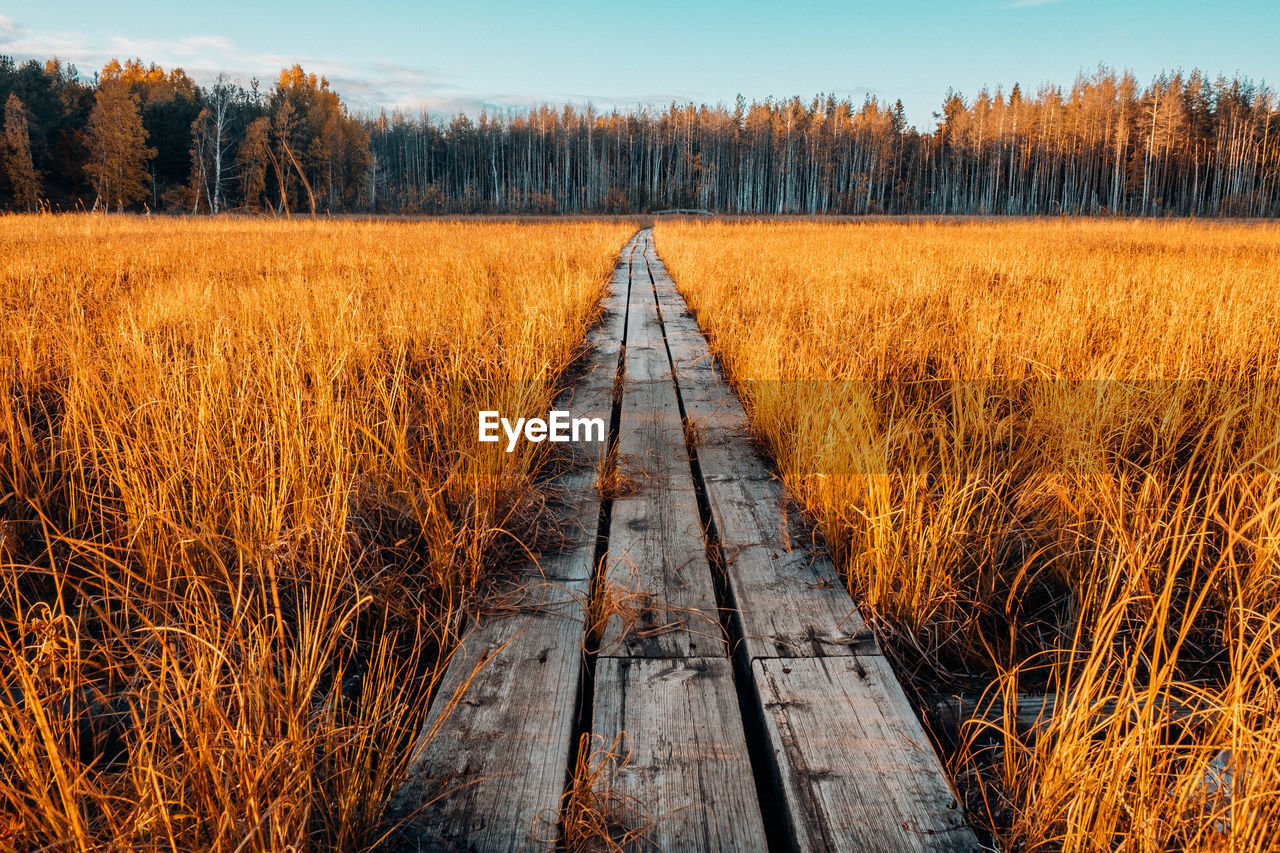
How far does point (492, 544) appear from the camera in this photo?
6.21ft

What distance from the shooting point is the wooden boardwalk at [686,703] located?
1.02m

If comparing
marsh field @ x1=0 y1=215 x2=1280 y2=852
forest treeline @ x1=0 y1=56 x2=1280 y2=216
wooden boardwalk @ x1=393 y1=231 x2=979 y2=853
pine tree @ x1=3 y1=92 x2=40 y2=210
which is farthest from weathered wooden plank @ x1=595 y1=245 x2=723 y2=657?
forest treeline @ x1=0 y1=56 x2=1280 y2=216

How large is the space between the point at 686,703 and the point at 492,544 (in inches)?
31.6

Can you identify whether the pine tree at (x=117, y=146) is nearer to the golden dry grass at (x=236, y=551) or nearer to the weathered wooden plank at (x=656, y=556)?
the golden dry grass at (x=236, y=551)

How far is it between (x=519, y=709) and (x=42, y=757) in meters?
0.75

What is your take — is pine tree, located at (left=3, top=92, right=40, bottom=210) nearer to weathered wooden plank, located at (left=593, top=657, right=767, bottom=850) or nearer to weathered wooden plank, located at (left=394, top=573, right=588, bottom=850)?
weathered wooden plank, located at (left=394, top=573, right=588, bottom=850)

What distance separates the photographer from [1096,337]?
429 centimetres

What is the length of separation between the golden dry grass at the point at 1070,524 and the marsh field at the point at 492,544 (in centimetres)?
1

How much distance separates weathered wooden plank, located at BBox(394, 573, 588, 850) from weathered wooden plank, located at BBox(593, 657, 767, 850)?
3.7 inches

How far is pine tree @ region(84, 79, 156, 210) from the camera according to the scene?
37625mm

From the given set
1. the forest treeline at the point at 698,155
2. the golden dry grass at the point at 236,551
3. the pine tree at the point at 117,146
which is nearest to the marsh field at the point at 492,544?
the golden dry grass at the point at 236,551

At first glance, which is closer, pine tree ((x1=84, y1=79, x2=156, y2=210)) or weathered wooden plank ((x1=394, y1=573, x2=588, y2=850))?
weathered wooden plank ((x1=394, y1=573, x2=588, y2=850))

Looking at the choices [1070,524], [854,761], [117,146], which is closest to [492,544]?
[854,761]
